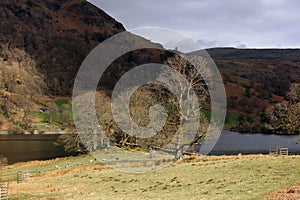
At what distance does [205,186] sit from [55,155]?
6779cm

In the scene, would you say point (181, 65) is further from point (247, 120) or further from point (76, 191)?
point (247, 120)

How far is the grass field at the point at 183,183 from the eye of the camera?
27.5 meters

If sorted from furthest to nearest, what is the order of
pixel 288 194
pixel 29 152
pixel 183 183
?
pixel 29 152 < pixel 183 183 < pixel 288 194

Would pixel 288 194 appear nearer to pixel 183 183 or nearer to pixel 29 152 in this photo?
pixel 183 183

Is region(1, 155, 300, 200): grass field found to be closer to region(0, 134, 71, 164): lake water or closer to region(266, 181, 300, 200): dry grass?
region(266, 181, 300, 200): dry grass

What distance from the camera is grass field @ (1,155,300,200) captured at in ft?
90.3

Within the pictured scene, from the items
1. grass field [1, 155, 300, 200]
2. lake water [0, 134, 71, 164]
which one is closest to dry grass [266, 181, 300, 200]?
grass field [1, 155, 300, 200]

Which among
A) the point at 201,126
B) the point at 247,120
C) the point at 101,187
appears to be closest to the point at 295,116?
the point at 201,126

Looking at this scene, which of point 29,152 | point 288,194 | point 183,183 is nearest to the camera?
point 288,194

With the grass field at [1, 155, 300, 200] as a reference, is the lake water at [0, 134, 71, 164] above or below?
below

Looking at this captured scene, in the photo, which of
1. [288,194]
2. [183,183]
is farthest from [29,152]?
[288,194]

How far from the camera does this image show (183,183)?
33.1 meters

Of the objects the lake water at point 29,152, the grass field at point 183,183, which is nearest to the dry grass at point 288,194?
the grass field at point 183,183

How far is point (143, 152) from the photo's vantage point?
70625 millimetres
